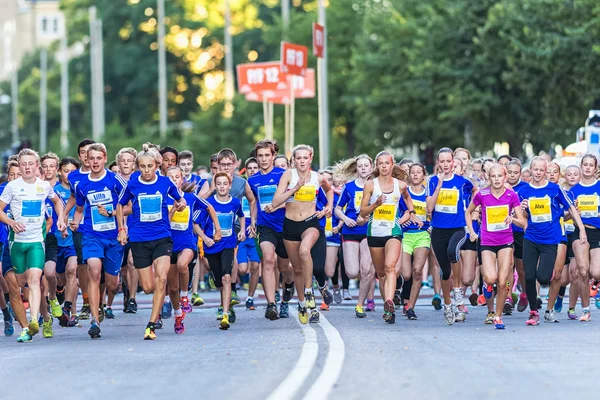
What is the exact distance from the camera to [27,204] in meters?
15.7

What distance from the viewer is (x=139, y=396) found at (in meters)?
10.4

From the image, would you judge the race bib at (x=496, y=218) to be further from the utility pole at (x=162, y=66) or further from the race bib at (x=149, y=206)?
the utility pole at (x=162, y=66)

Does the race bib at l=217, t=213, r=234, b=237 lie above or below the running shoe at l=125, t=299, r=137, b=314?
above

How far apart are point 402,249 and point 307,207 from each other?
223 cm

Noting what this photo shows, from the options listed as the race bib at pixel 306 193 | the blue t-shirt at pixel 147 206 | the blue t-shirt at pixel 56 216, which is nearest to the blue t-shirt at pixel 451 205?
the race bib at pixel 306 193

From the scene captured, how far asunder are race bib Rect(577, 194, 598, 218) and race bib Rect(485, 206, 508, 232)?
1.59m

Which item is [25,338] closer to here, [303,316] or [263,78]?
[303,316]

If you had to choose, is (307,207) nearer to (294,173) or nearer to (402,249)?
(294,173)

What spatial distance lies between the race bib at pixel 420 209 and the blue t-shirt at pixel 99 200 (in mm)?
3998

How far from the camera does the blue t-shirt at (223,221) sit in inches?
696

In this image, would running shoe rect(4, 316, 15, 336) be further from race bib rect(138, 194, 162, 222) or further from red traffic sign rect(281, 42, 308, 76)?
red traffic sign rect(281, 42, 308, 76)

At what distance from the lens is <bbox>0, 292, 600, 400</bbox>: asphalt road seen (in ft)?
34.7

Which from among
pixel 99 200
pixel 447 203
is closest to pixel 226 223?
pixel 99 200

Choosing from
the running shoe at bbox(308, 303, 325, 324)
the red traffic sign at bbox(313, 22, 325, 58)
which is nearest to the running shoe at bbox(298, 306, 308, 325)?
the running shoe at bbox(308, 303, 325, 324)
